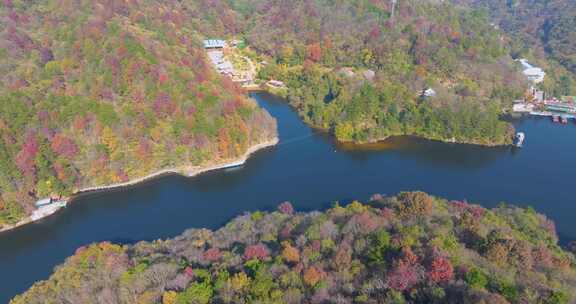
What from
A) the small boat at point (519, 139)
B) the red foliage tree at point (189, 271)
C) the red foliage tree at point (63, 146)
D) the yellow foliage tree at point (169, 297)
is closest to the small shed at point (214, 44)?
the red foliage tree at point (63, 146)

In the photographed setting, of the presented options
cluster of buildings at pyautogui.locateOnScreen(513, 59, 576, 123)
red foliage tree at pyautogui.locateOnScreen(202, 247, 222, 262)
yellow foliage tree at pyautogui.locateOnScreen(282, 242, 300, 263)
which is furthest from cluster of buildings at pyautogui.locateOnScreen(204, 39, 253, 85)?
yellow foliage tree at pyautogui.locateOnScreen(282, 242, 300, 263)

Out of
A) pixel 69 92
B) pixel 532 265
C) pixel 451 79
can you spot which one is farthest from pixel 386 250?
pixel 451 79

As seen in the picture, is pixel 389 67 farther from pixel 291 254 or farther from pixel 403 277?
pixel 403 277

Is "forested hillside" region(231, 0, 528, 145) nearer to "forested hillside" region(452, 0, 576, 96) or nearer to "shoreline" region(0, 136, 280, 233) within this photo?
"forested hillside" region(452, 0, 576, 96)

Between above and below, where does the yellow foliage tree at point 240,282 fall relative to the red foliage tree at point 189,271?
above

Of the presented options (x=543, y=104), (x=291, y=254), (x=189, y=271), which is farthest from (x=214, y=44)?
(x=291, y=254)

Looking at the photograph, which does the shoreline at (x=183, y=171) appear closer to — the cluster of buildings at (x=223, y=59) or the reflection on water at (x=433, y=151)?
the reflection on water at (x=433, y=151)
